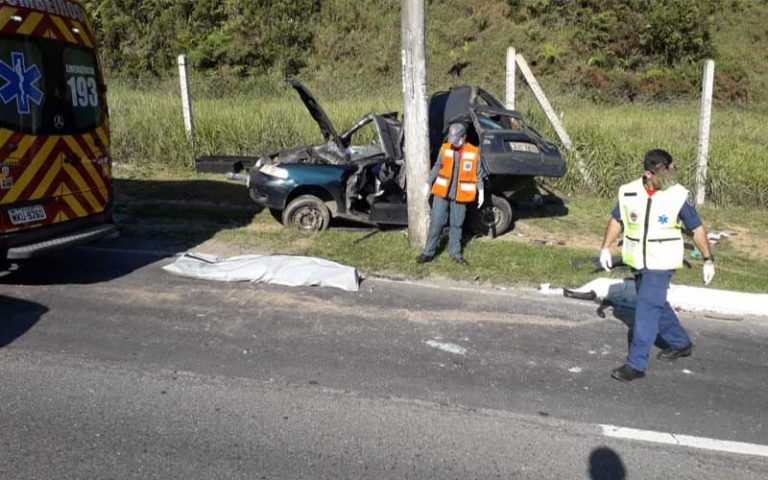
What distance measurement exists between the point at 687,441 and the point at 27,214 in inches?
223

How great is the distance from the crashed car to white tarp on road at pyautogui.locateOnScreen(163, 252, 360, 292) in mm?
1704

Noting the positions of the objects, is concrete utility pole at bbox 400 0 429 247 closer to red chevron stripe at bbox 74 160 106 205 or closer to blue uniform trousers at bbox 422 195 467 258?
blue uniform trousers at bbox 422 195 467 258

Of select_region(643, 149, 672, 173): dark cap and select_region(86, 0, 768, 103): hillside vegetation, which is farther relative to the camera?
select_region(86, 0, 768, 103): hillside vegetation

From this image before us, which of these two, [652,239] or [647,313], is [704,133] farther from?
[647,313]

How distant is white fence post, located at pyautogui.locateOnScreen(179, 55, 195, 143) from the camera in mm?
13328

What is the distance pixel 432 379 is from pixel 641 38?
967 inches

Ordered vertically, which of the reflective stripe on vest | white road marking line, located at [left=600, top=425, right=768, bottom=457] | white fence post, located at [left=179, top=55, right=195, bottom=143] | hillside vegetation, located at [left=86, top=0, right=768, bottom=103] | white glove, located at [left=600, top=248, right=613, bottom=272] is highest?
hillside vegetation, located at [left=86, top=0, right=768, bottom=103]

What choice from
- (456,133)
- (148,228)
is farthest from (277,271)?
(148,228)

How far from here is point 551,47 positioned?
26.8 m

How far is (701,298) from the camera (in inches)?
269

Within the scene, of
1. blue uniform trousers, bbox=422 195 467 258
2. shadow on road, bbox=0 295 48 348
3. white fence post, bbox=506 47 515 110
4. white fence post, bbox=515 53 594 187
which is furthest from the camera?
white fence post, bbox=515 53 594 187

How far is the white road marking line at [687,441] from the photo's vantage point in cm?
405

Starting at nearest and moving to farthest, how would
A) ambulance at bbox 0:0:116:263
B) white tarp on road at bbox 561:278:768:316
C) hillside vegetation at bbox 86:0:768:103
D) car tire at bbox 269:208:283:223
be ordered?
ambulance at bbox 0:0:116:263 → white tarp on road at bbox 561:278:768:316 → car tire at bbox 269:208:283:223 → hillside vegetation at bbox 86:0:768:103

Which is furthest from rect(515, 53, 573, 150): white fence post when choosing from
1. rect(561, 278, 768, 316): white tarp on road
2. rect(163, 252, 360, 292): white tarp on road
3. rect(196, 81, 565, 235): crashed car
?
rect(163, 252, 360, 292): white tarp on road
